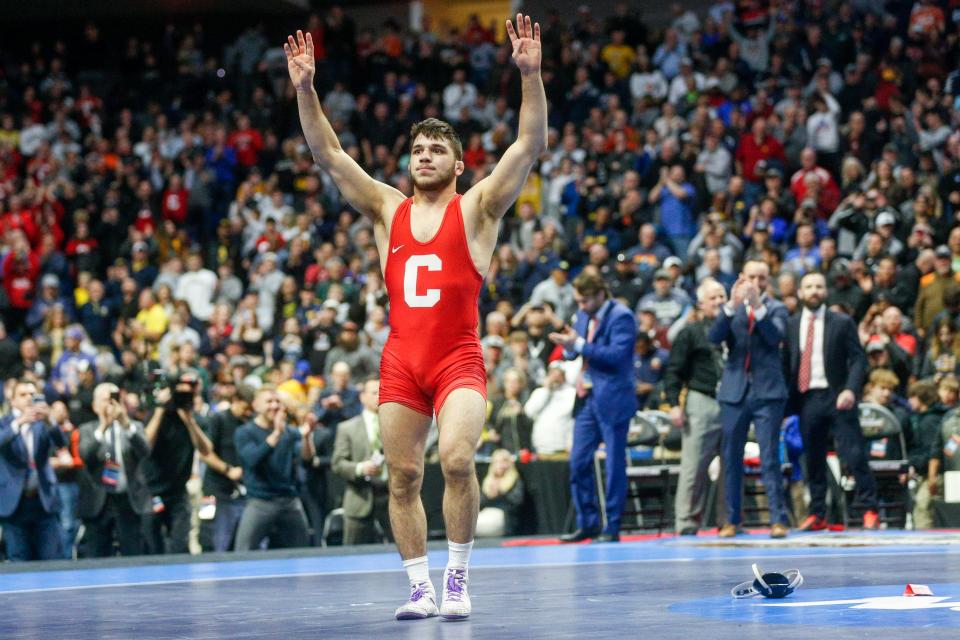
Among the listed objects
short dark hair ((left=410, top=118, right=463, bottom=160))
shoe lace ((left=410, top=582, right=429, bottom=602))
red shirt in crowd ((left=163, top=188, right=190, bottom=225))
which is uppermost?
red shirt in crowd ((left=163, top=188, right=190, bottom=225))

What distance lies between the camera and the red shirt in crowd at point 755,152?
18062mm

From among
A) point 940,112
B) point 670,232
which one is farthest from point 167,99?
point 940,112

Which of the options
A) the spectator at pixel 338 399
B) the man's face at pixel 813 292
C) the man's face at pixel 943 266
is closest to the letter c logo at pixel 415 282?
the man's face at pixel 813 292

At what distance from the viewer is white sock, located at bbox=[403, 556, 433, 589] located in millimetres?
6332

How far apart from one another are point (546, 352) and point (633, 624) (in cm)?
972

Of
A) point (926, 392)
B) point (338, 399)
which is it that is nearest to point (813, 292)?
point (926, 392)

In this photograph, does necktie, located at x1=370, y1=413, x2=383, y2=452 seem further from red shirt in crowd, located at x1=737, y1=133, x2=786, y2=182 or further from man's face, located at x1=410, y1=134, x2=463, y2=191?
red shirt in crowd, located at x1=737, y1=133, x2=786, y2=182

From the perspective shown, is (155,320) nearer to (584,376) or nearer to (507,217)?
(507,217)

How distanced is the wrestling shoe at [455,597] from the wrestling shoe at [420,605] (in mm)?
84

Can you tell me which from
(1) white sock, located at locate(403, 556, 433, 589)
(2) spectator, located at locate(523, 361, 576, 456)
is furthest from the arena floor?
(2) spectator, located at locate(523, 361, 576, 456)

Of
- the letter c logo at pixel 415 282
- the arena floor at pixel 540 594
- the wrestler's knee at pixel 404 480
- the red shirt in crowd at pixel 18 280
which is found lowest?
the arena floor at pixel 540 594

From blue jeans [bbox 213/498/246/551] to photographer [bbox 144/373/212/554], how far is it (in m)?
0.24

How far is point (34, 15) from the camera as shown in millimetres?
27125

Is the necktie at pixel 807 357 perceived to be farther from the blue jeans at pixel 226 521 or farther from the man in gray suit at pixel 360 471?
the blue jeans at pixel 226 521
